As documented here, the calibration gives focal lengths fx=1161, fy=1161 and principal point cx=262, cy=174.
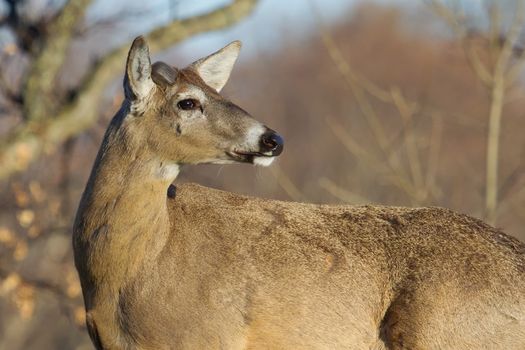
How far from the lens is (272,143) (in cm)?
937

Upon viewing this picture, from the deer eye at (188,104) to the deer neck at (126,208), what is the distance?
44cm

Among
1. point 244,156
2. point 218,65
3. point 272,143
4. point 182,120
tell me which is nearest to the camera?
point 272,143

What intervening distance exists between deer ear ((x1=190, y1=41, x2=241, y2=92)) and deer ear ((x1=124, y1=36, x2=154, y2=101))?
1.12m

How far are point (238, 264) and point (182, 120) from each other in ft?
4.23

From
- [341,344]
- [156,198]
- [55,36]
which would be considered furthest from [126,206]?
[55,36]

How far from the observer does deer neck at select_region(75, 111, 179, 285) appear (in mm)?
9461

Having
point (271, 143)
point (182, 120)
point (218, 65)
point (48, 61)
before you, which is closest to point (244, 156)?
point (271, 143)

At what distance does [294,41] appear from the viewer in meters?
112

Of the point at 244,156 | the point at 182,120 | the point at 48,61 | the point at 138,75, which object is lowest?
the point at 48,61

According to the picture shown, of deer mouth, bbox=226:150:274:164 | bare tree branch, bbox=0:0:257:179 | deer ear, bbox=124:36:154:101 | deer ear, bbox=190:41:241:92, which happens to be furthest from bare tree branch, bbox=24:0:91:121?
deer mouth, bbox=226:150:274:164

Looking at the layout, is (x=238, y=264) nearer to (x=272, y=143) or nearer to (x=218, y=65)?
(x=272, y=143)

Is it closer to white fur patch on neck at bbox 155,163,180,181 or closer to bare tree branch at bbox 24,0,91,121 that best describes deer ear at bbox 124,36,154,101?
white fur patch on neck at bbox 155,163,180,181

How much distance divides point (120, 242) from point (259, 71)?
81.7 m

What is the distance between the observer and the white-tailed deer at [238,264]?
934 cm
